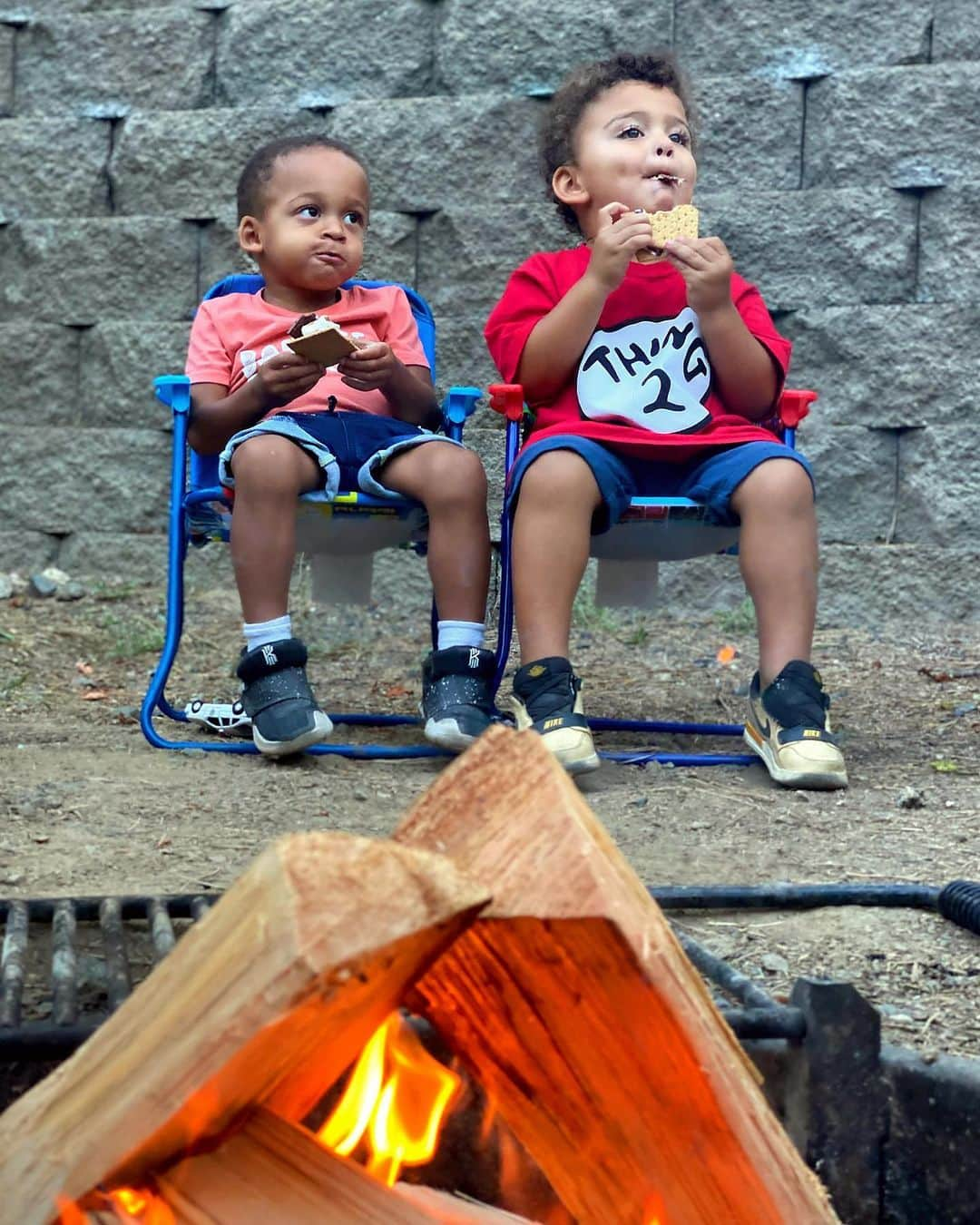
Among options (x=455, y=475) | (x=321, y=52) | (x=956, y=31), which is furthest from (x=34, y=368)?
(x=956, y=31)

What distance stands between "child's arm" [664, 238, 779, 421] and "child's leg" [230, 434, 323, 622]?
817 millimetres

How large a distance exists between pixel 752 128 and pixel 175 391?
2.15 m

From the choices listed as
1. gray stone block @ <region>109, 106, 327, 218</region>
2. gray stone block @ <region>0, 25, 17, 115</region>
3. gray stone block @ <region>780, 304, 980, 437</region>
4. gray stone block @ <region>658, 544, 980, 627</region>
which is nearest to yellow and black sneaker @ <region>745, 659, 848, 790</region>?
gray stone block @ <region>658, 544, 980, 627</region>

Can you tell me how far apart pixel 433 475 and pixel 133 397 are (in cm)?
204

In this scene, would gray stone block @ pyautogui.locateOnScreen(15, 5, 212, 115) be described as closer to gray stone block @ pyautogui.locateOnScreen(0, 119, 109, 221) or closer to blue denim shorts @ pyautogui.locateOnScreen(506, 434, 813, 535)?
gray stone block @ pyautogui.locateOnScreen(0, 119, 109, 221)

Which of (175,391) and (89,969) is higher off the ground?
(175,391)

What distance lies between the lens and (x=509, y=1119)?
1.17 meters

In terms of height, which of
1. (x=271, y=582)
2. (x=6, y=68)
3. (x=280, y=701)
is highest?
(x=6, y=68)

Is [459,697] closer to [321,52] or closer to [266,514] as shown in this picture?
[266,514]

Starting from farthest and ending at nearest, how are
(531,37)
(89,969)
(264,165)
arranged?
(531,37) < (264,165) < (89,969)

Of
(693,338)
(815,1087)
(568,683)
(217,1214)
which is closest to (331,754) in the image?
(568,683)

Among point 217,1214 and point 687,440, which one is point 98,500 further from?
point 217,1214

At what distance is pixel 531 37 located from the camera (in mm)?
4422

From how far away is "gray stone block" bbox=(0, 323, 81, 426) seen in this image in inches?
184
